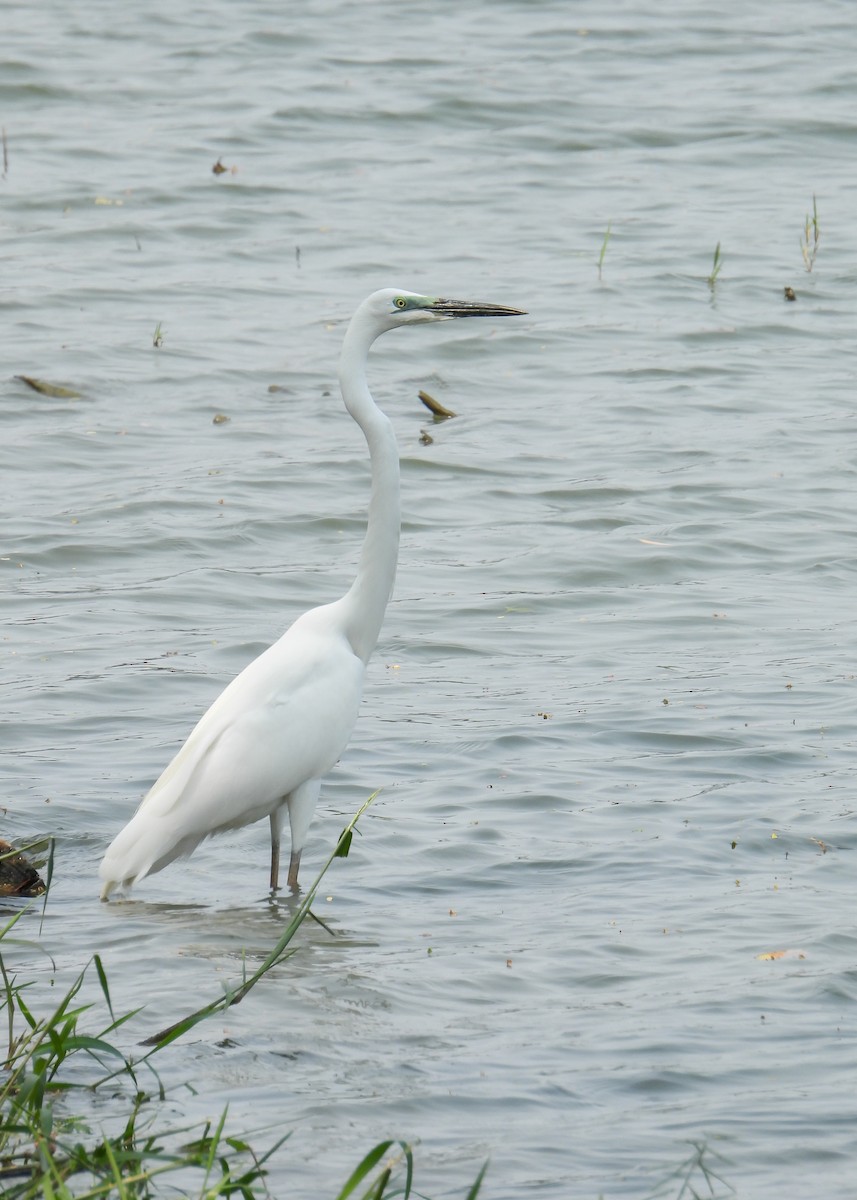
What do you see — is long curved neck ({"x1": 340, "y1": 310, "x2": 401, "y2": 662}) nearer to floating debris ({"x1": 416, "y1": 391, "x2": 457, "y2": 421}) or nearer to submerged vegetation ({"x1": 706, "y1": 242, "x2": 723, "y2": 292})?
floating debris ({"x1": 416, "y1": 391, "x2": 457, "y2": 421})

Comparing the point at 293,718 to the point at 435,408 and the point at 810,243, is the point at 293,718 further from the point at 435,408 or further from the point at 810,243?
the point at 810,243

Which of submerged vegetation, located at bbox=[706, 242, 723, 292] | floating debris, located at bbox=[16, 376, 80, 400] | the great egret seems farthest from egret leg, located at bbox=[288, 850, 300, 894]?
submerged vegetation, located at bbox=[706, 242, 723, 292]

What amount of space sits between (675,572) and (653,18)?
12.4m

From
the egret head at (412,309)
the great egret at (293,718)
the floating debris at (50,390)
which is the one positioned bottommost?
the floating debris at (50,390)

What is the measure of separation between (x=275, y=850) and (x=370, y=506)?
116 cm

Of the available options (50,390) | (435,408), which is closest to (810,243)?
(435,408)

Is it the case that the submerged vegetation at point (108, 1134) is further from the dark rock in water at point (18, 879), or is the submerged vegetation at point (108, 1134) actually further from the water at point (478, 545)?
the dark rock in water at point (18, 879)

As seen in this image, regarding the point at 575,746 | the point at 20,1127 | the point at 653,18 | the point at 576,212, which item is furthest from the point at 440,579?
the point at 653,18

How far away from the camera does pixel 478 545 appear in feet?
30.5

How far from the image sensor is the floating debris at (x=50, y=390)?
36.8 ft

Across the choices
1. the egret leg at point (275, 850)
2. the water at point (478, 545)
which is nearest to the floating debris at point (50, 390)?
the water at point (478, 545)

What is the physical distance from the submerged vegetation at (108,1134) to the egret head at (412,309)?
263 centimetres

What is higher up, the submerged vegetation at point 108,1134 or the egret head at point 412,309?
the egret head at point 412,309

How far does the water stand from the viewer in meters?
4.52
